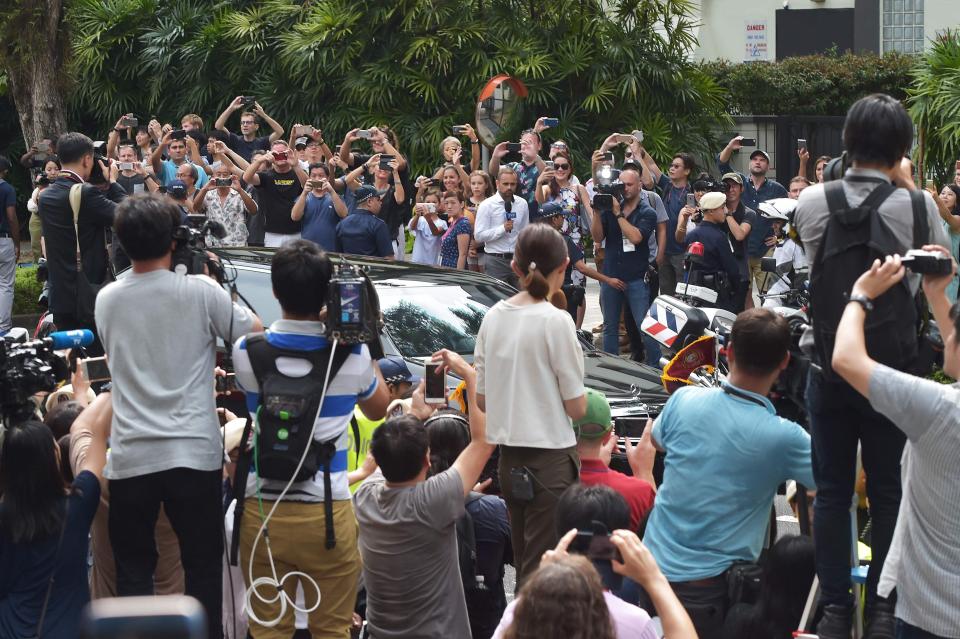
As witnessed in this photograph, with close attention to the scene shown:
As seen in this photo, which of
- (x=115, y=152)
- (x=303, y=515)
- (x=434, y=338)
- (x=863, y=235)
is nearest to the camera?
(x=863, y=235)

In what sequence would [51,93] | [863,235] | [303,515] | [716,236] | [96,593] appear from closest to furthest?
[863,235] < [303,515] < [96,593] < [716,236] < [51,93]

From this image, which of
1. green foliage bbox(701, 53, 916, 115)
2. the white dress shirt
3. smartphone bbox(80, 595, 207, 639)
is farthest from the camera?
green foliage bbox(701, 53, 916, 115)

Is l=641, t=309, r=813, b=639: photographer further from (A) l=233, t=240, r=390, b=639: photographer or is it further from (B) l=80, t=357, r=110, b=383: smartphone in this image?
(B) l=80, t=357, r=110, b=383: smartphone

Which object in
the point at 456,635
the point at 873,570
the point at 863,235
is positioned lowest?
the point at 456,635

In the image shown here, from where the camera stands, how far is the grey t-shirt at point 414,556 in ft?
16.0

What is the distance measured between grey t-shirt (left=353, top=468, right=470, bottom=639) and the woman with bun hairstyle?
0.53 meters

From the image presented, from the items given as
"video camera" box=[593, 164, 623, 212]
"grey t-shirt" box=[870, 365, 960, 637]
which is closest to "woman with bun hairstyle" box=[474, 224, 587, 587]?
"grey t-shirt" box=[870, 365, 960, 637]

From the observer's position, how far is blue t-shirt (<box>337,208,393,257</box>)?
1212 centimetres

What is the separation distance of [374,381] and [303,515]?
0.54m

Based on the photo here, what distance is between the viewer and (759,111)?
2514cm

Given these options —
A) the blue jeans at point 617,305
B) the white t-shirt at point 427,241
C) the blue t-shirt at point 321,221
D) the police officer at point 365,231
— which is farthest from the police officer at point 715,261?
the blue t-shirt at point 321,221

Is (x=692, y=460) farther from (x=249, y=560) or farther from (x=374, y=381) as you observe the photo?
(x=249, y=560)

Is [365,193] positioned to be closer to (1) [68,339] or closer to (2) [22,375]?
(1) [68,339]

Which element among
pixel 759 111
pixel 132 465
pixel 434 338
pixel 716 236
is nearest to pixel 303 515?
pixel 132 465
